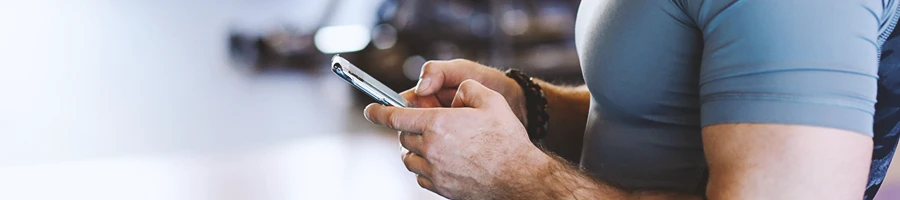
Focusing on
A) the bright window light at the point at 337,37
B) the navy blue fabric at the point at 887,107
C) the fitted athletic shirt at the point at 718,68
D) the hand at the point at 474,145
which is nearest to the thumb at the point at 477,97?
the hand at the point at 474,145

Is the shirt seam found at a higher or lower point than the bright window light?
lower

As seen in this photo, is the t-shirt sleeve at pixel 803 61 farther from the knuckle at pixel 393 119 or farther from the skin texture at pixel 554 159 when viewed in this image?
the knuckle at pixel 393 119

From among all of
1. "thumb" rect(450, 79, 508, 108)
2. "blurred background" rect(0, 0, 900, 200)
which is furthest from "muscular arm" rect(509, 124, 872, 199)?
"blurred background" rect(0, 0, 900, 200)

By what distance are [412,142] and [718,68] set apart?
0.31 meters

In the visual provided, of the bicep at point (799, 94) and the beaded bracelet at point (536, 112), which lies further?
the beaded bracelet at point (536, 112)

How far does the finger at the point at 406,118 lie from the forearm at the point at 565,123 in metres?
0.32

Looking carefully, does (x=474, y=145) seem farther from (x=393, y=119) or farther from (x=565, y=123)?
(x=565, y=123)

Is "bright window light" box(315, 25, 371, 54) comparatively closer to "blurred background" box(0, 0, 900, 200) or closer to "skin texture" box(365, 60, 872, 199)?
"blurred background" box(0, 0, 900, 200)

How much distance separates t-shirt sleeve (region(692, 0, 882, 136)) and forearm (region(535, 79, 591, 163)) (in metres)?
0.45

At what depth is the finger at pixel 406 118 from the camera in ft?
2.45

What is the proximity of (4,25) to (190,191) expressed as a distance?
1673 mm

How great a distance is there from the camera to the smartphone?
77 cm

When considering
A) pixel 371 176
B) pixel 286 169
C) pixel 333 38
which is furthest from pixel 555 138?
pixel 333 38

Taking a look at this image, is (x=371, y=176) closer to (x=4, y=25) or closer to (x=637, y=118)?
(x=637, y=118)
